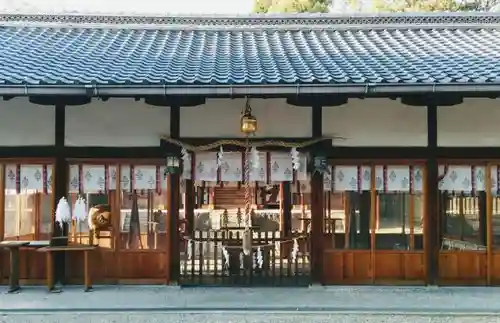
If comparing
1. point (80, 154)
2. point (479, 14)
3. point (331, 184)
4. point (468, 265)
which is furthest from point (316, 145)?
point (479, 14)

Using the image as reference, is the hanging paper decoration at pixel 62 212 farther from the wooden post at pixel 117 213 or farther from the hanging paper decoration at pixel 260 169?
the hanging paper decoration at pixel 260 169

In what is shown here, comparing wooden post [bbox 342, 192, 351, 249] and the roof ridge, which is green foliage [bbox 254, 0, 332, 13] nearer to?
the roof ridge

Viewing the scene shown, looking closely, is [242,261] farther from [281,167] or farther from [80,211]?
[80,211]

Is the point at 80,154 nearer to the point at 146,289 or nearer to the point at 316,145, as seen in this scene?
the point at 146,289

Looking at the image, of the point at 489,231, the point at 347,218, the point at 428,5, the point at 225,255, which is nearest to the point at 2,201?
the point at 225,255

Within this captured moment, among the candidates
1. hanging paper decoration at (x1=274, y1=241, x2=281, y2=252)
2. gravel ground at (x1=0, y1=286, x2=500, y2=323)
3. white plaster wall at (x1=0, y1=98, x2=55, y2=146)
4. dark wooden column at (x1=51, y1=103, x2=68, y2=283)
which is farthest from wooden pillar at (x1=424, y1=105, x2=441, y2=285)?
white plaster wall at (x1=0, y1=98, x2=55, y2=146)

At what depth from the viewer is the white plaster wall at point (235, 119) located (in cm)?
1005

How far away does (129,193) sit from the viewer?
10.1 meters

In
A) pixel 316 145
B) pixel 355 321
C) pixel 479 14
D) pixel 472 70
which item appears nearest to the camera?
pixel 355 321

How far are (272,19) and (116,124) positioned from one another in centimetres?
549

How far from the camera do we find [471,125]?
1006 cm

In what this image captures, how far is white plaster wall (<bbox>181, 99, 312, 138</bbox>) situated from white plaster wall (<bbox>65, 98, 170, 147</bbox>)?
1.51 feet

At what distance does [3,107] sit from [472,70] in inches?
315

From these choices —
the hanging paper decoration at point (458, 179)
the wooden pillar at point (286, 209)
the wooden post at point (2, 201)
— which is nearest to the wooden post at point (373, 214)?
the hanging paper decoration at point (458, 179)
